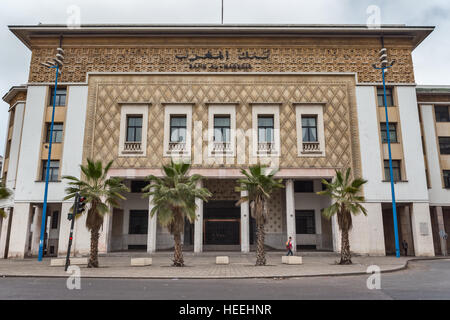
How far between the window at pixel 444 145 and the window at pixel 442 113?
5.82 ft

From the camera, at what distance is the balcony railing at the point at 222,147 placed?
26.9 metres

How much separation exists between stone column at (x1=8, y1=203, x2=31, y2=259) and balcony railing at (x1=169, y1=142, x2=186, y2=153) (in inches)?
469

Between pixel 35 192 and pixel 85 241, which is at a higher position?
pixel 35 192

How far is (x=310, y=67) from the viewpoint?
28109 millimetres

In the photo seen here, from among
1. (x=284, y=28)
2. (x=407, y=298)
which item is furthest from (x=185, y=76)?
(x=407, y=298)

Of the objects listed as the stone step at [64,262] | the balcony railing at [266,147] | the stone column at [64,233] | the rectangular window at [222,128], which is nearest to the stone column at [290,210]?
the balcony railing at [266,147]

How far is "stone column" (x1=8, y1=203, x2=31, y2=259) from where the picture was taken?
83.9 ft

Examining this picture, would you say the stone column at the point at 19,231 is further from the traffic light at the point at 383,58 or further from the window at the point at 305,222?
the traffic light at the point at 383,58

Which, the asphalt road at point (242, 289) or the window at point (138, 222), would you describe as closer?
the asphalt road at point (242, 289)

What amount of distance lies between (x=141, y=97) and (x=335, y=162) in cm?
1663

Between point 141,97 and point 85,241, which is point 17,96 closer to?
point 141,97

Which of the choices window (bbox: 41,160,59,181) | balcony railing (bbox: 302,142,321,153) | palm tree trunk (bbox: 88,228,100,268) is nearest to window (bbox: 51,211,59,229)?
window (bbox: 41,160,59,181)

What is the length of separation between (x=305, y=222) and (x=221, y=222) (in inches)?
303

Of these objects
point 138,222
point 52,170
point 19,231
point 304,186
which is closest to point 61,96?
point 52,170
